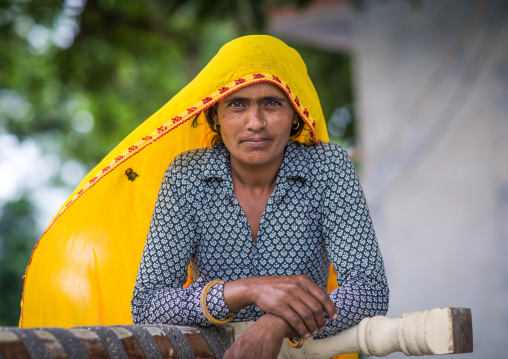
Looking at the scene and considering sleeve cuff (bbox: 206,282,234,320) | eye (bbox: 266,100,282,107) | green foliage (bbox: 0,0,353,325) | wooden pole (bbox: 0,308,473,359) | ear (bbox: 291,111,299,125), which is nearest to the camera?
wooden pole (bbox: 0,308,473,359)

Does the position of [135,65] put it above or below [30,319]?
above

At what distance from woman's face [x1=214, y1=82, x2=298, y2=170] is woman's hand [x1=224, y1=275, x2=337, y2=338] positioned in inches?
20.6

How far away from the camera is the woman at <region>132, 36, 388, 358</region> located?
89.4 inches

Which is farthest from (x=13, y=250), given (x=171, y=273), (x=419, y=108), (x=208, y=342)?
(x=208, y=342)

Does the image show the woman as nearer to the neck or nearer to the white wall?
the neck

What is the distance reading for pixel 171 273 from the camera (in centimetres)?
229

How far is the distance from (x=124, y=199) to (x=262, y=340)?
3.47 ft

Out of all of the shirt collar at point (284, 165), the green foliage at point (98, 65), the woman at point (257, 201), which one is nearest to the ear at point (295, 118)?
the woman at point (257, 201)

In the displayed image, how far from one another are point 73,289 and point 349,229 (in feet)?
3.67

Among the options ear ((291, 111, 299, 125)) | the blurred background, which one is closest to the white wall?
the blurred background

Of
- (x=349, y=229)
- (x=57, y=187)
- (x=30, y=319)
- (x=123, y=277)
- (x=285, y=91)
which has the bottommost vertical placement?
(x=30, y=319)

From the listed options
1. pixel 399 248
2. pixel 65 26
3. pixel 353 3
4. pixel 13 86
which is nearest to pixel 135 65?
pixel 13 86

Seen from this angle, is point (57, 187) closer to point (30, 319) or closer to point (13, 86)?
point (13, 86)

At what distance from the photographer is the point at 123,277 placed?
265 centimetres
